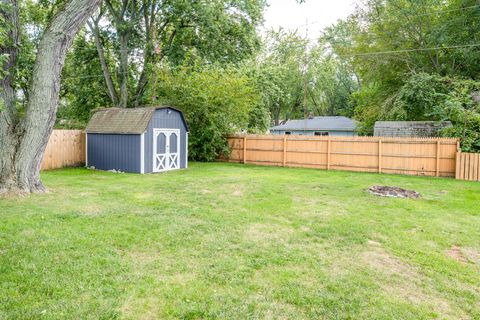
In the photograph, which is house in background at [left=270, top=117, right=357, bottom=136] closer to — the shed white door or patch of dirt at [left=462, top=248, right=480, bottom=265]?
the shed white door

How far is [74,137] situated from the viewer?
13.1 metres

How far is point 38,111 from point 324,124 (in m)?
22.2

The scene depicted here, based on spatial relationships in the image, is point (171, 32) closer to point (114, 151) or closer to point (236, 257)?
point (114, 151)

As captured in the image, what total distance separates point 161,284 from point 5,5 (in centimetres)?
650

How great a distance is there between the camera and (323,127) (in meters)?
26.1

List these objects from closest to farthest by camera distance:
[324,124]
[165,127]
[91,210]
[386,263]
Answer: [386,263]
[91,210]
[165,127]
[324,124]

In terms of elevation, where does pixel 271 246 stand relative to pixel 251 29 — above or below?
below

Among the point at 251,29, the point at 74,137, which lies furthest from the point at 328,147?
the point at 74,137

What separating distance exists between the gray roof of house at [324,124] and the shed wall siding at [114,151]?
1754 centimetres

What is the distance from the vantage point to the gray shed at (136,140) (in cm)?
1133

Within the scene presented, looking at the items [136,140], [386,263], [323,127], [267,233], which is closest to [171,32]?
[136,140]

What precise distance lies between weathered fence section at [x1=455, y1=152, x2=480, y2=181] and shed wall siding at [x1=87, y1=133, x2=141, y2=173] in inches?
413

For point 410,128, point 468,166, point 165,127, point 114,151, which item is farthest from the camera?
point 410,128

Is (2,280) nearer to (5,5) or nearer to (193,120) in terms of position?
(5,5)
